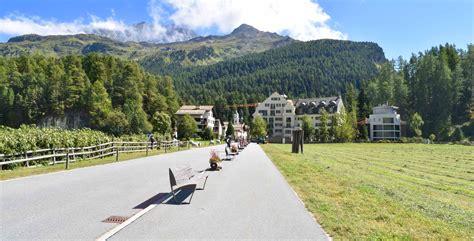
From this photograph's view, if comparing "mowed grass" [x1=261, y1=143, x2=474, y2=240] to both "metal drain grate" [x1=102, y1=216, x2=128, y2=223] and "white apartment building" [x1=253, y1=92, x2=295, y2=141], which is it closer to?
"metal drain grate" [x1=102, y1=216, x2=128, y2=223]

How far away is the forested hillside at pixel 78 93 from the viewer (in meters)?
97.2

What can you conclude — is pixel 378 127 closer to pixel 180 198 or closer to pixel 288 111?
pixel 288 111

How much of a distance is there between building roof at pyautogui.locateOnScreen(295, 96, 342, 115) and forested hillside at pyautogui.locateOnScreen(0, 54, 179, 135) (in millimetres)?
54096

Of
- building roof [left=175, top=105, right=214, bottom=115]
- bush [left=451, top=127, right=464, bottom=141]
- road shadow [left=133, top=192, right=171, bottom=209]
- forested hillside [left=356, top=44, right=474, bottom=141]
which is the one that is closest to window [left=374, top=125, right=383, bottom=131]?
forested hillside [left=356, top=44, right=474, bottom=141]

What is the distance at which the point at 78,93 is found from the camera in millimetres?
106250

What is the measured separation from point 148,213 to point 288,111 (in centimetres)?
14360

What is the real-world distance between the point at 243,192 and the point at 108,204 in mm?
4177

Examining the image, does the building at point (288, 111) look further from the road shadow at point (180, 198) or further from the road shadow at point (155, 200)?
the road shadow at point (155, 200)

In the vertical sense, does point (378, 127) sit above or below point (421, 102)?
below

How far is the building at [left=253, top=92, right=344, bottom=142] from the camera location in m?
148

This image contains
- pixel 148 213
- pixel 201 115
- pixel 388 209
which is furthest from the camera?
pixel 201 115

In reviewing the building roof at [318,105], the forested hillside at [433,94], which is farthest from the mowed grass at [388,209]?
the building roof at [318,105]

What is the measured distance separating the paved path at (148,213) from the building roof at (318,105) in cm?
13632

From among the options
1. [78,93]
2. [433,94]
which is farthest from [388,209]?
[433,94]
